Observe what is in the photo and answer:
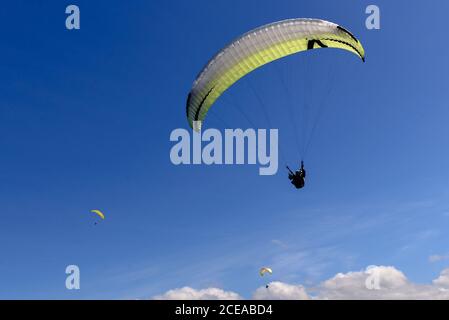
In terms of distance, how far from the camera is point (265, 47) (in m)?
26.3

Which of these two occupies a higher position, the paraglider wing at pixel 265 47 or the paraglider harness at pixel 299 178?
the paraglider wing at pixel 265 47

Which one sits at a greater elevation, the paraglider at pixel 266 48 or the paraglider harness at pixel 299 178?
the paraglider at pixel 266 48

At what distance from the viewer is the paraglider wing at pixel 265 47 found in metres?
25.8

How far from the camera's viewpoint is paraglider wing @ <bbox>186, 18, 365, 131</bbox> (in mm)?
25797

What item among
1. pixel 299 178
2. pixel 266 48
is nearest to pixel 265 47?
pixel 266 48

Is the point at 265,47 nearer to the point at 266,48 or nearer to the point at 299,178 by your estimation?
the point at 266,48
